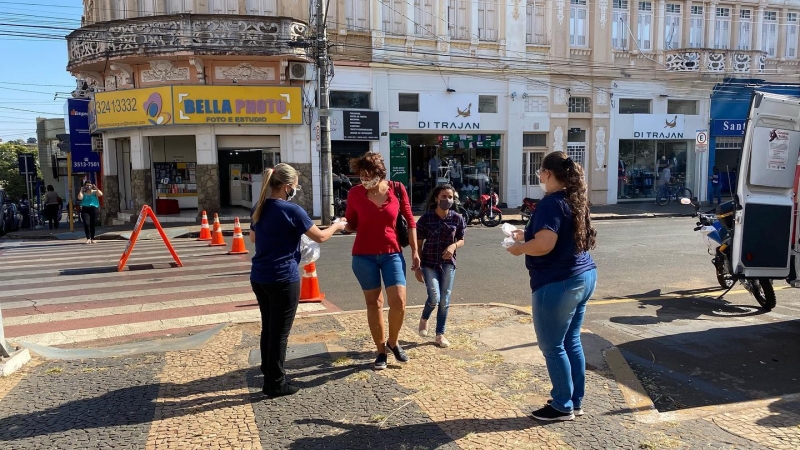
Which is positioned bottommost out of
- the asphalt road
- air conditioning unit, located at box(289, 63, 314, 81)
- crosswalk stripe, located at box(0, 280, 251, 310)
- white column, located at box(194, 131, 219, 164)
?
the asphalt road

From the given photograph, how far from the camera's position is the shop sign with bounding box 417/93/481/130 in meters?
22.5

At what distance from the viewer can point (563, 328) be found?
Answer: 388 cm

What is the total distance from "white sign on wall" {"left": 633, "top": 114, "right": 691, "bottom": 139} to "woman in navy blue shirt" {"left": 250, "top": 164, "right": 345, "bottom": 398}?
24.1 m

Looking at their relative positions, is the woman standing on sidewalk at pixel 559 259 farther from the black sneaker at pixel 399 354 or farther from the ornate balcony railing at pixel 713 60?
the ornate balcony railing at pixel 713 60

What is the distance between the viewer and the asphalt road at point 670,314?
16.6 feet

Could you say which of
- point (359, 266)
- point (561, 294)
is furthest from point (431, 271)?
point (561, 294)

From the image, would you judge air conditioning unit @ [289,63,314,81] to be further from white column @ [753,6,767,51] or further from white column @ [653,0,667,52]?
white column @ [753,6,767,51]

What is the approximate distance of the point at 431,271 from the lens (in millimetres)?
5621

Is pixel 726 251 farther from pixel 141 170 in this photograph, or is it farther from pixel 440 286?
pixel 141 170

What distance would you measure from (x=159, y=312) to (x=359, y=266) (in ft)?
12.4

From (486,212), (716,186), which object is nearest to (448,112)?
(486,212)

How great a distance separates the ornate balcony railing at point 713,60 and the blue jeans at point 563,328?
82.3 feet

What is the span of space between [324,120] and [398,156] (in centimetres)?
501

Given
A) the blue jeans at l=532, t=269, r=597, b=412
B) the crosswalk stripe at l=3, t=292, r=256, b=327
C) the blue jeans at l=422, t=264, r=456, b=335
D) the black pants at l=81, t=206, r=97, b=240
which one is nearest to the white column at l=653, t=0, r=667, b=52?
the black pants at l=81, t=206, r=97, b=240
